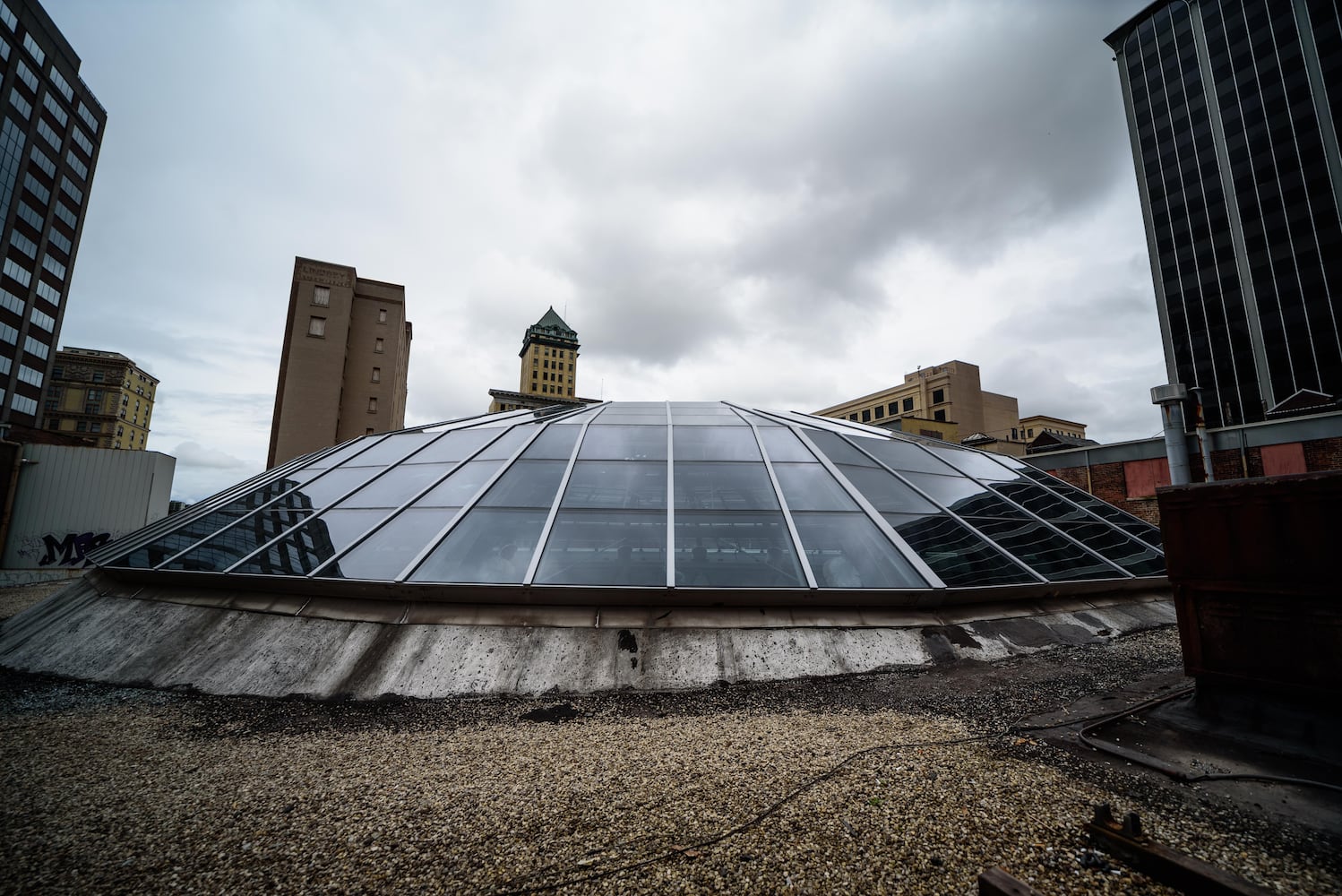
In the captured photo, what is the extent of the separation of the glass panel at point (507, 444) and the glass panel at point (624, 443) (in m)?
1.35

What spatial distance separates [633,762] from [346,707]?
3326mm

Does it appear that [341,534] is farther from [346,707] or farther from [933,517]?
[933,517]

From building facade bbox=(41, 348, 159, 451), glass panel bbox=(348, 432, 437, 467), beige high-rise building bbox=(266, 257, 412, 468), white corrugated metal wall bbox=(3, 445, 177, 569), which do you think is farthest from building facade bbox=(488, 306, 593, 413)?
glass panel bbox=(348, 432, 437, 467)

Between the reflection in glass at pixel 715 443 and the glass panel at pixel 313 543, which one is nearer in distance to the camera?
the glass panel at pixel 313 543

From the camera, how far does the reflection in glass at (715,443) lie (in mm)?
9680

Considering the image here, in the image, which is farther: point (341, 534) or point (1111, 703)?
point (341, 534)

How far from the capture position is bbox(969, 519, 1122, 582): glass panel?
25.4 ft

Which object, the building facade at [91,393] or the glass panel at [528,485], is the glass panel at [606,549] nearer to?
the glass panel at [528,485]

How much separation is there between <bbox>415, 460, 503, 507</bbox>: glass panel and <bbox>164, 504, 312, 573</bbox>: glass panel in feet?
6.73

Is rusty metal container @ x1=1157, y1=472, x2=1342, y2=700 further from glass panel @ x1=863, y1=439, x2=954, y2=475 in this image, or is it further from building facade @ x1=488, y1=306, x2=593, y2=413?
building facade @ x1=488, y1=306, x2=593, y2=413

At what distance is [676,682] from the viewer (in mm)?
5473

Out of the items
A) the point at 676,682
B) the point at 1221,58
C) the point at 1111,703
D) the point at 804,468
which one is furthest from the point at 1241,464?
the point at 1221,58

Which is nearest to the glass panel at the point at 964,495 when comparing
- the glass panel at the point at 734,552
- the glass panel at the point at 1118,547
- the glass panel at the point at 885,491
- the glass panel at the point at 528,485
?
the glass panel at the point at 885,491

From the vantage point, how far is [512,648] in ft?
19.1
